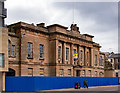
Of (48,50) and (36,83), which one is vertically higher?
(48,50)

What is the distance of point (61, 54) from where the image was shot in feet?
153

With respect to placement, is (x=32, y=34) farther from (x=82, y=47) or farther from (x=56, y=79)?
(x=82, y=47)

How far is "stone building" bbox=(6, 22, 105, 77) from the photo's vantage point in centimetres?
3919

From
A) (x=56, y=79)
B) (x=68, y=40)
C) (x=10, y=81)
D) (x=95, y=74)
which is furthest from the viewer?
(x=95, y=74)

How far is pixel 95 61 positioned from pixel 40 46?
73.6 feet

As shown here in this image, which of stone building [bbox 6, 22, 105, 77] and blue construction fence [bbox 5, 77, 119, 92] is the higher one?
stone building [bbox 6, 22, 105, 77]

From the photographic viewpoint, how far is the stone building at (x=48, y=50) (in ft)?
129

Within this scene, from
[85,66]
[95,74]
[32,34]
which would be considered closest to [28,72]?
[32,34]

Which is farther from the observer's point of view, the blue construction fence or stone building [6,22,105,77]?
stone building [6,22,105,77]

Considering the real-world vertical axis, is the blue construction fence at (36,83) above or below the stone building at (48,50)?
below

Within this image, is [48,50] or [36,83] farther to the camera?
[48,50]

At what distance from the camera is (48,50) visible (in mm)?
45594

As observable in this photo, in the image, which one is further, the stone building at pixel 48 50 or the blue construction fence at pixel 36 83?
the stone building at pixel 48 50

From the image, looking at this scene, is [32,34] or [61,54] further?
[61,54]
